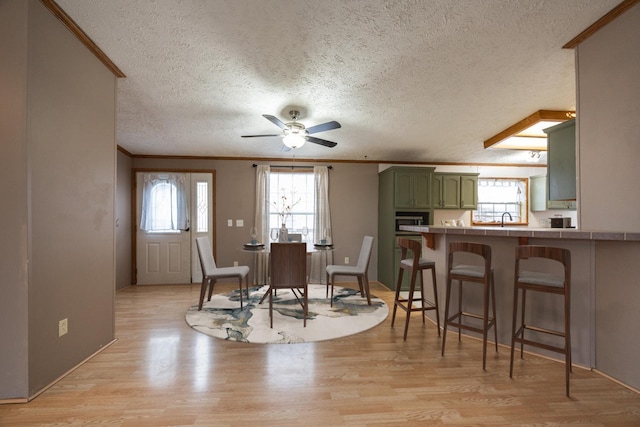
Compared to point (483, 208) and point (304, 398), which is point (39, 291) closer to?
point (304, 398)

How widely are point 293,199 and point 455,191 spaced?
122 inches

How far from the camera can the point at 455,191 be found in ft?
17.6

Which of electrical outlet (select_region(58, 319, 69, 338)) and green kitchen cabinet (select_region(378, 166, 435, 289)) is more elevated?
green kitchen cabinet (select_region(378, 166, 435, 289))

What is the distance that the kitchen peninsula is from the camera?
1.97m

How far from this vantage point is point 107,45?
233 cm

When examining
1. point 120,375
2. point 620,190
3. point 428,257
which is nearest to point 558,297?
point 620,190

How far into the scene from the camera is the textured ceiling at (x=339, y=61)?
201cm

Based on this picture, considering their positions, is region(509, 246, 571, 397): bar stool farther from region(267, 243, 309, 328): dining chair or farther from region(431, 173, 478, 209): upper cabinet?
region(431, 173, 478, 209): upper cabinet

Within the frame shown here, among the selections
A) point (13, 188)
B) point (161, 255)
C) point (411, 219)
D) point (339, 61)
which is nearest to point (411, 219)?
point (411, 219)

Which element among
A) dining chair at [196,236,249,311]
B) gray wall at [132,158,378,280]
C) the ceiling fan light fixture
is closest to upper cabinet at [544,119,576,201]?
the ceiling fan light fixture

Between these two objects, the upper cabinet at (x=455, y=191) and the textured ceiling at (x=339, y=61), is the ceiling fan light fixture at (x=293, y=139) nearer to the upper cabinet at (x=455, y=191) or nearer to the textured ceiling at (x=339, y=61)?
the textured ceiling at (x=339, y=61)

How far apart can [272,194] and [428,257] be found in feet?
10.5

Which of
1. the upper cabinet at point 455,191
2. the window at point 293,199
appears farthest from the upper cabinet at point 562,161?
the window at point 293,199

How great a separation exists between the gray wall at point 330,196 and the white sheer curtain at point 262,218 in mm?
163
